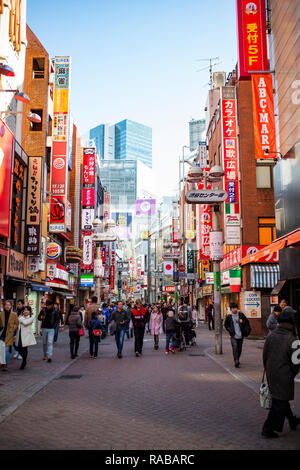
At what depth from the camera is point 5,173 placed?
18719 millimetres

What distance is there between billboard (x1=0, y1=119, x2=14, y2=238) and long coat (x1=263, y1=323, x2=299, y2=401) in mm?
13600

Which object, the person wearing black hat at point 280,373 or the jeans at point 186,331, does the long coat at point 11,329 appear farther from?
the person wearing black hat at point 280,373

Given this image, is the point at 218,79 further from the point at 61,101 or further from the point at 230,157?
the point at 230,157

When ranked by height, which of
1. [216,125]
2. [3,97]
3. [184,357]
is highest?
[216,125]

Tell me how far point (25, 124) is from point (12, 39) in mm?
8957

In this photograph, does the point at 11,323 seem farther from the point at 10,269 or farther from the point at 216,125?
the point at 216,125

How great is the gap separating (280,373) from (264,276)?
2066 cm

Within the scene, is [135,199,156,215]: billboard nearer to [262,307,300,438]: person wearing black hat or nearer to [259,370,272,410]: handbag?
[262,307,300,438]: person wearing black hat

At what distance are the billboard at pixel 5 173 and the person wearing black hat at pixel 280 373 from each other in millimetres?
13616

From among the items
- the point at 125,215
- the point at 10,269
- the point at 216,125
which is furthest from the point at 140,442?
the point at 125,215

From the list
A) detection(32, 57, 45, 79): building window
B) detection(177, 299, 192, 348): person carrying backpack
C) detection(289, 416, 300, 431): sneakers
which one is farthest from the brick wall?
detection(289, 416, 300, 431): sneakers

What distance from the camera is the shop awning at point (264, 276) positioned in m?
26.1

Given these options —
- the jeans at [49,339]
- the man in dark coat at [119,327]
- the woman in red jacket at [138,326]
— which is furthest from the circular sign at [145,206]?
the jeans at [49,339]

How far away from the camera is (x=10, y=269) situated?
67.2 ft
